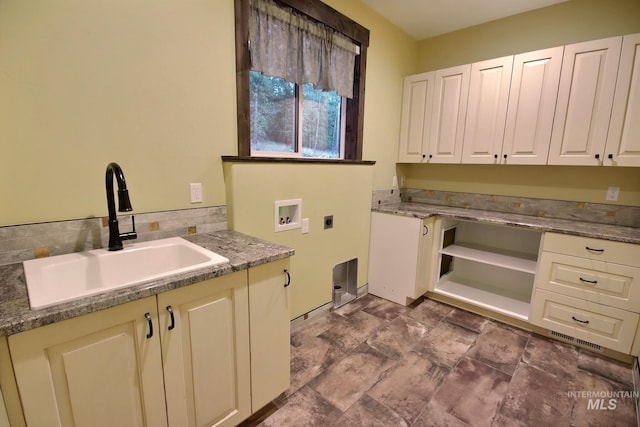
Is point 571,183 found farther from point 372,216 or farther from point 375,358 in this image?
point 375,358

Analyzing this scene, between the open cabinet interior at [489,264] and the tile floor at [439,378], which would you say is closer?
the tile floor at [439,378]

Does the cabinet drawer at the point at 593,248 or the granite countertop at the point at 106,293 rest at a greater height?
the granite countertop at the point at 106,293

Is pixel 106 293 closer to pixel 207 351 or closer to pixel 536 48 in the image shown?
pixel 207 351

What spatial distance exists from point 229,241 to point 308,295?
994 millimetres

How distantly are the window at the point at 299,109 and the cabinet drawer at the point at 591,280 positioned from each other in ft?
5.53

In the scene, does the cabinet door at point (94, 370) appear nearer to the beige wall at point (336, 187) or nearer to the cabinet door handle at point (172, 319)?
the cabinet door handle at point (172, 319)

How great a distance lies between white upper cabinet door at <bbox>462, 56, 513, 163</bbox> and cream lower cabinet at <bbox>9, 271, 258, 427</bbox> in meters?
2.37

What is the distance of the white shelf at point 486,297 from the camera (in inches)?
96.3

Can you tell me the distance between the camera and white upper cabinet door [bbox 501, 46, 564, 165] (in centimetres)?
226

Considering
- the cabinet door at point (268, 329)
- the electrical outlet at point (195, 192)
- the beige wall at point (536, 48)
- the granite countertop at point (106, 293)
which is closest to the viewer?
the granite countertop at point (106, 293)

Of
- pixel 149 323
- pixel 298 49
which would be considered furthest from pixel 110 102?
pixel 298 49

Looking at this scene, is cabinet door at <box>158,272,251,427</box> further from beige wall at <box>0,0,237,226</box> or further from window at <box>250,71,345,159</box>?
window at <box>250,71,345,159</box>

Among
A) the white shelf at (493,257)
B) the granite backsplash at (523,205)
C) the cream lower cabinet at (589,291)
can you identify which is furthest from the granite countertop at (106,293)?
the cream lower cabinet at (589,291)

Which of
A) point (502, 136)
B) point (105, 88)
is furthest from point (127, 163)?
point (502, 136)
